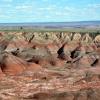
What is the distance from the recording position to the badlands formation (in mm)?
45375

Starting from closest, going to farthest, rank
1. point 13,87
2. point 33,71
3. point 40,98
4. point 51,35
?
point 40,98 < point 13,87 < point 33,71 < point 51,35

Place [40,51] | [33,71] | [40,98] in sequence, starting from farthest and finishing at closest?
[40,51], [33,71], [40,98]

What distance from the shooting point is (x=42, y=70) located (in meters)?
65.8

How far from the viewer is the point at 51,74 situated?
210ft

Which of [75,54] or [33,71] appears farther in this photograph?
[75,54]

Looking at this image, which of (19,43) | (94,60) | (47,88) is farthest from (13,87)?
(19,43)

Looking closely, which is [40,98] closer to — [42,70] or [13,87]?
[13,87]

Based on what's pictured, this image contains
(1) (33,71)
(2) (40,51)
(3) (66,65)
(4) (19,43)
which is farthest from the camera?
(4) (19,43)

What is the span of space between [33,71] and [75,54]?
3083 centimetres

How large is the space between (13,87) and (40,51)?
3902cm

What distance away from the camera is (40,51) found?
90875mm

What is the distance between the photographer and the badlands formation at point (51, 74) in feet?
149

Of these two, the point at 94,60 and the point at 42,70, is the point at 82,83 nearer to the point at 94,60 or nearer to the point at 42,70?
the point at 42,70

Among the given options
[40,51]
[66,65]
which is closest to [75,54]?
[40,51]
